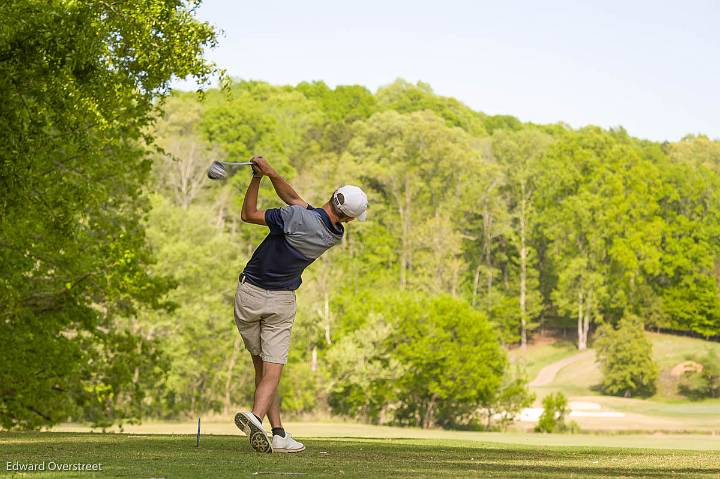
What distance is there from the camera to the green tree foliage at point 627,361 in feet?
211

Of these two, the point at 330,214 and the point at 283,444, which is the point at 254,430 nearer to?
the point at 283,444

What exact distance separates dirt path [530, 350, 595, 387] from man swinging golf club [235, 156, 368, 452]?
207 ft

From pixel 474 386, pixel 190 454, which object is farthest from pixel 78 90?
pixel 474 386

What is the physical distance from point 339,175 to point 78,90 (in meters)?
61.7

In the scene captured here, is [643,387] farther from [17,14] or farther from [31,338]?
[17,14]

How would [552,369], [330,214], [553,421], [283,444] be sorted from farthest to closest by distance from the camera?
[552,369] < [553,421] < [330,214] < [283,444]

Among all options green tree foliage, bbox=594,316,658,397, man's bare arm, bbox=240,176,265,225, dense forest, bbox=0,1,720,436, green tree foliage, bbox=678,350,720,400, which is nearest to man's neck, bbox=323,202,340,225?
man's bare arm, bbox=240,176,265,225

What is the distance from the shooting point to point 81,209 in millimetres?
17516

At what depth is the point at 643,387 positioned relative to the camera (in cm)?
6656

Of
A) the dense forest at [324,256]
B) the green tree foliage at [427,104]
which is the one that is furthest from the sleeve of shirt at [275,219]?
the green tree foliage at [427,104]

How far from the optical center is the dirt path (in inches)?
2813

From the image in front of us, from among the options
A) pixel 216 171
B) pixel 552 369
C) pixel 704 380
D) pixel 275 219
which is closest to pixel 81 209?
pixel 216 171

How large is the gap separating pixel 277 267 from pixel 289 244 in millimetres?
208

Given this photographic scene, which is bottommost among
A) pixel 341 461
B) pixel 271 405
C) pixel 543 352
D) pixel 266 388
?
pixel 341 461
